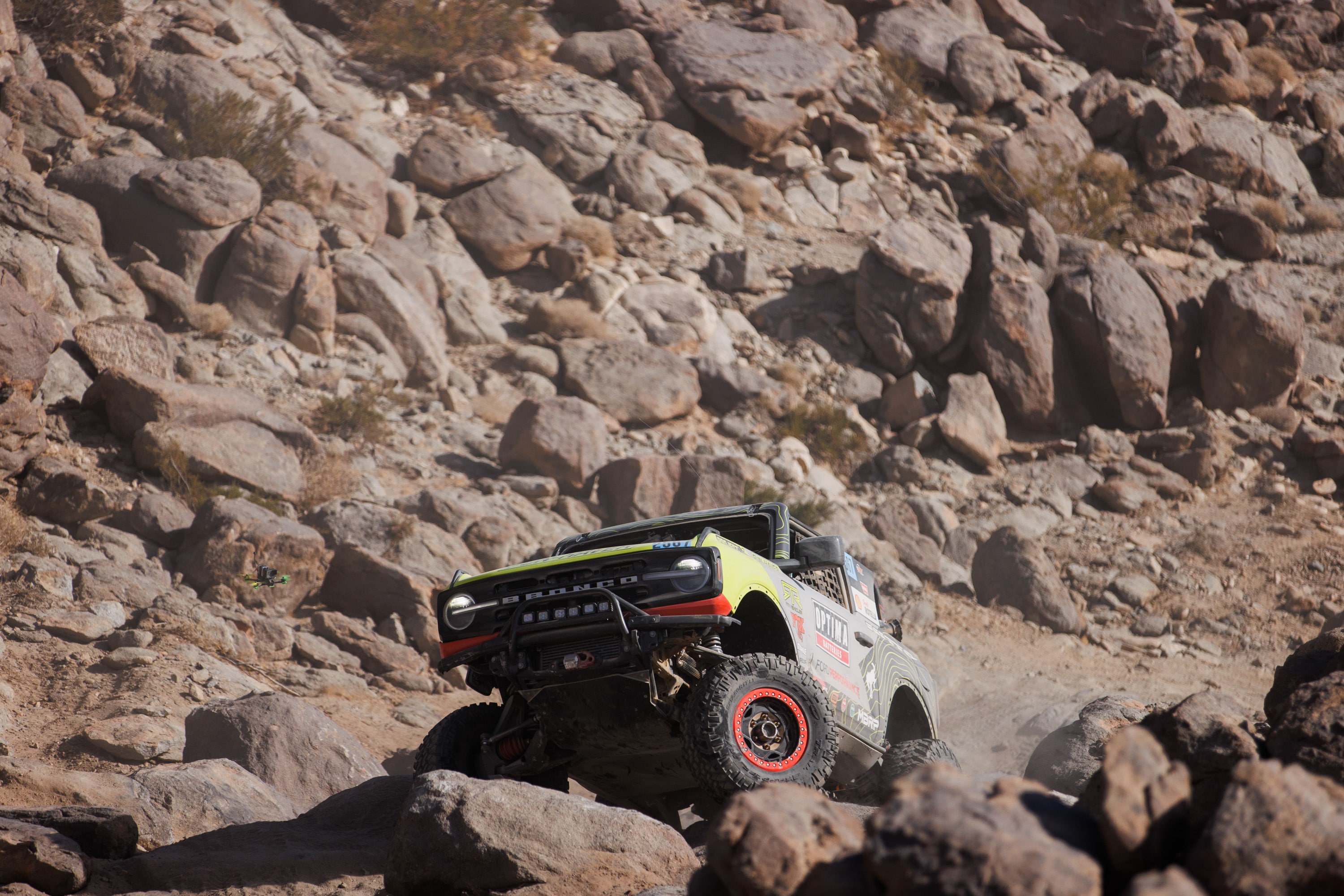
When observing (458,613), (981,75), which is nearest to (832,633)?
(458,613)

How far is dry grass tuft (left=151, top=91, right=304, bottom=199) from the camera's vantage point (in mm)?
21125

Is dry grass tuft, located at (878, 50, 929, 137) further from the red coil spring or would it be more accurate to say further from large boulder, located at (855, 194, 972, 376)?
the red coil spring

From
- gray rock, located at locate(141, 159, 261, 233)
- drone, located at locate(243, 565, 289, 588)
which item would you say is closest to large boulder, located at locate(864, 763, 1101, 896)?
drone, located at locate(243, 565, 289, 588)

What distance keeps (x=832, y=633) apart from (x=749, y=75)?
26.7 meters

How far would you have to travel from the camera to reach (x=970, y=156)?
3125cm

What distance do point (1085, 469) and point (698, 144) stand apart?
14347mm

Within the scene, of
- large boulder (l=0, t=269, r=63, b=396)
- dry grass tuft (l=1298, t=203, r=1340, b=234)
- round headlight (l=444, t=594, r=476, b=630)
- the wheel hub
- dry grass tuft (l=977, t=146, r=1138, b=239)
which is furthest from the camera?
dry grass tuft (l=1298, t=203, r=1340, b=234)

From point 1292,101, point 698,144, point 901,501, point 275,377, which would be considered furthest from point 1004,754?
point 1292,101

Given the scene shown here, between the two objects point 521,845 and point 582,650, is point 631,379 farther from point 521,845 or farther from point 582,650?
point 521,845

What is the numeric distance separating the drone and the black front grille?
28.1ft

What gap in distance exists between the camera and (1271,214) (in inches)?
1161

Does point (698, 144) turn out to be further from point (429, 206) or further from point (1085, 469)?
point (1085, 469)

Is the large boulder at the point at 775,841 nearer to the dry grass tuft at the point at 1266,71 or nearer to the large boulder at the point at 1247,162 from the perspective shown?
the large boulder at the point at 1247,162

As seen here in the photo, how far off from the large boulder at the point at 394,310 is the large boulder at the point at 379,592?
24.8 feet
